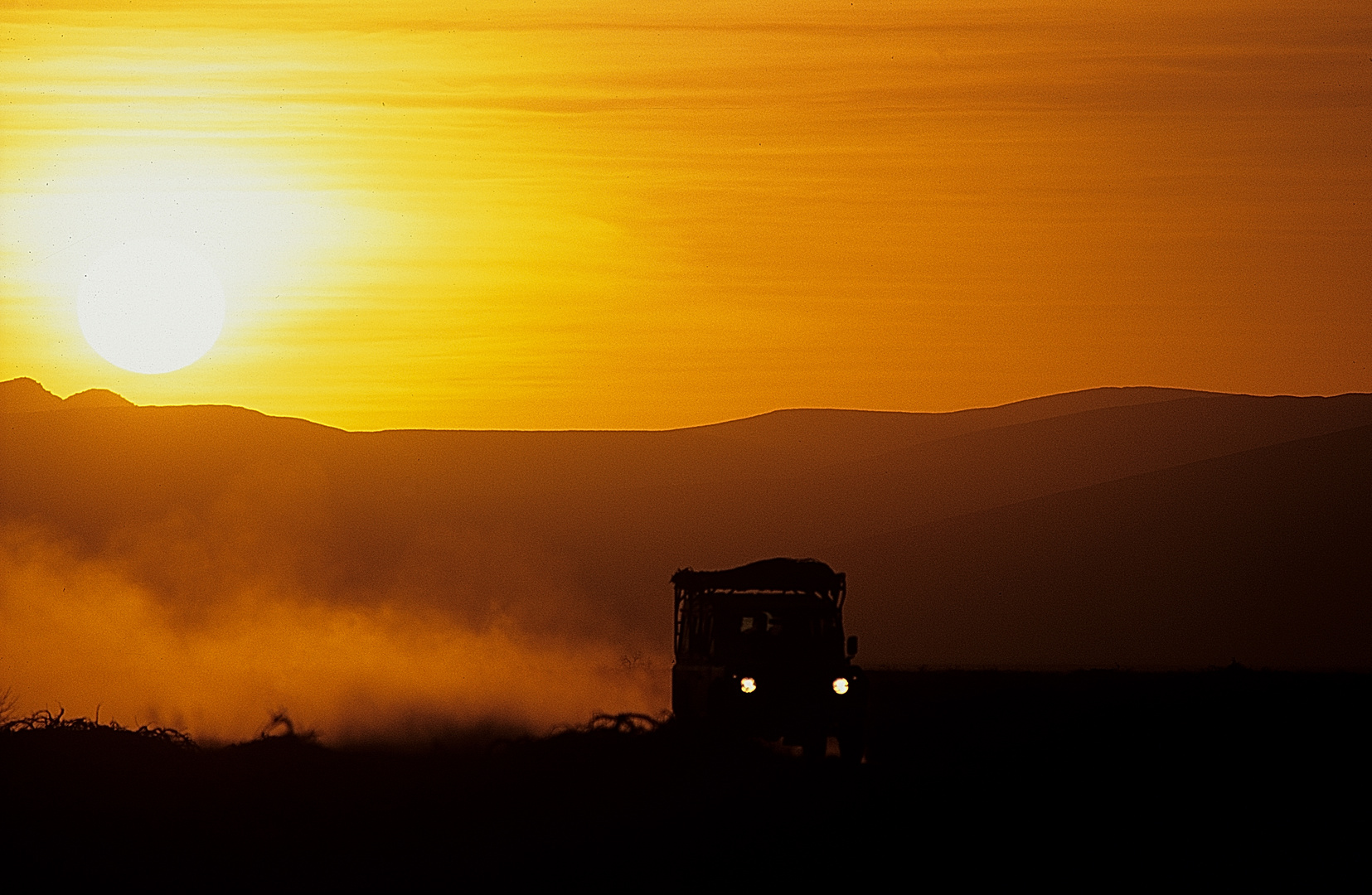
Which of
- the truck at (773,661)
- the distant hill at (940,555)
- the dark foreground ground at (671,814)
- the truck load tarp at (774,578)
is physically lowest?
the dark foreground ground at (671,814)

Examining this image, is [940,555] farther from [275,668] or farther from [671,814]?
[671,814]

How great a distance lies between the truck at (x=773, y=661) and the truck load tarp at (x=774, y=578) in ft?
0.04

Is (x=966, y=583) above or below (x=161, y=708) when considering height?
above

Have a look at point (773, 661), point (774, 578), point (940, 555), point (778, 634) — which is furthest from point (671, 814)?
point (940, 555)

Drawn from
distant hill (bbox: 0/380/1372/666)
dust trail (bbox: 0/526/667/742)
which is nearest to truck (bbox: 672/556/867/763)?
dust trail (bbox: 0/526/667/742)

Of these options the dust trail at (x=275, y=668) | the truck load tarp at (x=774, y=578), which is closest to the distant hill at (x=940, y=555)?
the dust trail at (x=275, y=668)

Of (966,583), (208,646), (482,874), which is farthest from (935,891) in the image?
(966,583)

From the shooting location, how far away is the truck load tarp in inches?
1410

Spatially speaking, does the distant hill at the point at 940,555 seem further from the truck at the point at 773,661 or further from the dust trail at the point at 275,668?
the truck at the point at 773,661

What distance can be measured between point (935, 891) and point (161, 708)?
→ 110 ft

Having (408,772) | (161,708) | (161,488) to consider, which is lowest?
(408,772)

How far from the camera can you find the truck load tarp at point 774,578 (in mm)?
35812

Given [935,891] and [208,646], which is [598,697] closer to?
[208,646]

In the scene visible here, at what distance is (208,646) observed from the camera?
67188mm
